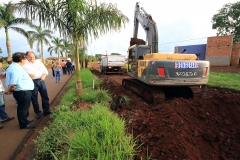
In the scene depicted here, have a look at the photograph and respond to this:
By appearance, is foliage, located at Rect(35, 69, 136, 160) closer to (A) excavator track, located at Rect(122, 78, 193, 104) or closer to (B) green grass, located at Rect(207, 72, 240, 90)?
(A) excavator track, located at Rect(122, 78, 193, 104)

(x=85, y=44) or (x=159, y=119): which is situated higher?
(x=85, y=44)

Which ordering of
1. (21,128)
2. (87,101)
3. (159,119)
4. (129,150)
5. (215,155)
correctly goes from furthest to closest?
(87,101)
(21,128)
(159,119)
(215,155)
(129,150)

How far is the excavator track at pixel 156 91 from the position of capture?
5156mm

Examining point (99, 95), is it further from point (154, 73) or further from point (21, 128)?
point (21, 128)

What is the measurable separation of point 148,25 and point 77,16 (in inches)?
132

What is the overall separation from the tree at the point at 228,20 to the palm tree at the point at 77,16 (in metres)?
26.6

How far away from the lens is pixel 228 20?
81.8ft

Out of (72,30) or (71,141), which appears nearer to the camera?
(71,141)

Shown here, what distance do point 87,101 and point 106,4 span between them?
3314mm

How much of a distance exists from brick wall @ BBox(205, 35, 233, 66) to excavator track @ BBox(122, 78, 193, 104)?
15.8 m

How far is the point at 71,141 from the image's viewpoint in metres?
2.15

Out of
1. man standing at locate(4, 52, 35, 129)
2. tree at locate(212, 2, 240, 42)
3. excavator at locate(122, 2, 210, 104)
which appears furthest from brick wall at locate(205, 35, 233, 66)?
man standing at locate(4, 52, 35, 129)

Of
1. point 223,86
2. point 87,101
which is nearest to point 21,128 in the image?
point 87,101

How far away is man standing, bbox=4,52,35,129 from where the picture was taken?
3.36 meters
